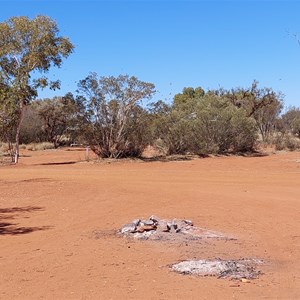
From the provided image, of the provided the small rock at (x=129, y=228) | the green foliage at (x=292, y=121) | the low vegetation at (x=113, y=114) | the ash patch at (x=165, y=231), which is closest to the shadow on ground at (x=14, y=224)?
the small rock at (x=129, y=228)

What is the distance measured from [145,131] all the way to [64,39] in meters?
7.53

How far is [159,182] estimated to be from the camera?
18.6 meters

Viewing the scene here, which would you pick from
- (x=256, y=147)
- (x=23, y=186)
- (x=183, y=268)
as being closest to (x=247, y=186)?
(x=23, y=186)

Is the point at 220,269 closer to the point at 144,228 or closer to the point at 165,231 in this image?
the point at 165,231

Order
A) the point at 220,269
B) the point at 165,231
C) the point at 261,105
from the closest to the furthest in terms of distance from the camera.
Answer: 1. the point at 220,269
2. the point at 165,231
3. the point at 261,105

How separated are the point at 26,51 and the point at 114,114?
20.4ft

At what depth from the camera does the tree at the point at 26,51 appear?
26.6 metres

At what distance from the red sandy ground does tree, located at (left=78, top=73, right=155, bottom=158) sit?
10.0 meters

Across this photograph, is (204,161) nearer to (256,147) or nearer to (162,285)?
(256,147)

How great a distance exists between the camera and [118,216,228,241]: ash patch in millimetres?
9359

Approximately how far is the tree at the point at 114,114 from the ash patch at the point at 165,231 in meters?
19.9

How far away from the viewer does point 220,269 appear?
714 centimetres

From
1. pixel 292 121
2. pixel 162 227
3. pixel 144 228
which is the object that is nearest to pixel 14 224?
pixel 144 228

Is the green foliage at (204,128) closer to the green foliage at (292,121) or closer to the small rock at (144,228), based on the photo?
the green foliage at (292,121)
